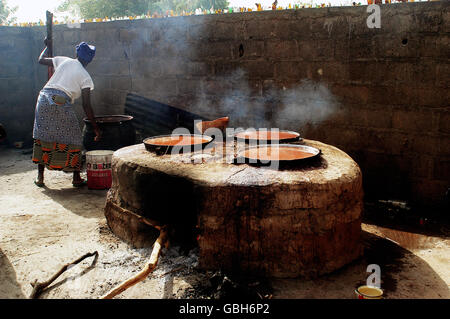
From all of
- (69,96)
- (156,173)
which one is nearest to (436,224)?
(156,173)

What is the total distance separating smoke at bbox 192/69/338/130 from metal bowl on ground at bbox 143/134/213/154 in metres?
1.56

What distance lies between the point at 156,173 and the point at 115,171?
2.23 feet

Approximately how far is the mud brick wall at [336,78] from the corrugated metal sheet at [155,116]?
0.16m

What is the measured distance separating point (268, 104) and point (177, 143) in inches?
75.5

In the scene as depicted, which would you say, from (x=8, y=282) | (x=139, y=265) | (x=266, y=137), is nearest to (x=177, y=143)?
(x=266, y=137)

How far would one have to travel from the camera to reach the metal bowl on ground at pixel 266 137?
3941 millimetres

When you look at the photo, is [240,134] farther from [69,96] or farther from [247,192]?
[69,96]

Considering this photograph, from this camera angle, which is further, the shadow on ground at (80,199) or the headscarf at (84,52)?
the headscarf at (84,52)

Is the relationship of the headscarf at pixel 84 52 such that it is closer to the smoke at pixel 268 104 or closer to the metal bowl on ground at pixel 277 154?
the smoke at pixel 268 104

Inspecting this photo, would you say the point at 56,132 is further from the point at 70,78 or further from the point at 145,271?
the point at 145,271

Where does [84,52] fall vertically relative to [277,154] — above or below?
above

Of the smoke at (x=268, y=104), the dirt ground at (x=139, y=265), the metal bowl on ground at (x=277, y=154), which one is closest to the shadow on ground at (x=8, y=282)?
the dirt ground at (x=139, y=265)

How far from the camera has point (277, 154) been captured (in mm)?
3543

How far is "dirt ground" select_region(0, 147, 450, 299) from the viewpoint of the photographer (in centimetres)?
300
